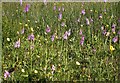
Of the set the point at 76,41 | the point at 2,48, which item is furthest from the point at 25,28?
the point at 76,41

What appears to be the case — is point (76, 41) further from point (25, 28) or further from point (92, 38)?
point (25, 28)

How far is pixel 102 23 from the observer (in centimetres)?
377

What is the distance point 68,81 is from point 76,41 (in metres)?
0.50

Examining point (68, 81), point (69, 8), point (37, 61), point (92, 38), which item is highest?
point (69, 8)

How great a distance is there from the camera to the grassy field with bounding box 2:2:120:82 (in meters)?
3.71

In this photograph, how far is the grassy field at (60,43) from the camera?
3.71 meters

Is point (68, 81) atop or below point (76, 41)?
below

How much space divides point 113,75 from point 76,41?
0.62 metres

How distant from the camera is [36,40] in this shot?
3.75 m

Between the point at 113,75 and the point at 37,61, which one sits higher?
the point at 37,61

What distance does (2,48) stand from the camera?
12.1 ft

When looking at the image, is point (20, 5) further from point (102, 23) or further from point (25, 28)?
point (102, 23)

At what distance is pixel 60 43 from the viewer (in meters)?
3.74

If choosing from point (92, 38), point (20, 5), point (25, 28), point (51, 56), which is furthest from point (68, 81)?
point (20, 5)
